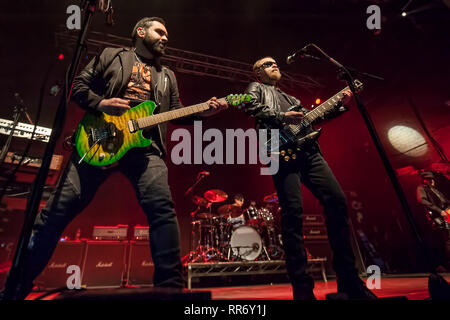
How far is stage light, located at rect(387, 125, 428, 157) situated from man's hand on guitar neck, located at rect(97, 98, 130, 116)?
781 centimetres

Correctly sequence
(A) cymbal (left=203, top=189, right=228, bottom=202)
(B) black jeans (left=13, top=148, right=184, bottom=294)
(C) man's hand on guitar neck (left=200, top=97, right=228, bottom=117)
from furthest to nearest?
(A) cymbal (left=203, top=189, right=228, bottom=202), (C) man's hand on guitar neck (left=200, top=97, right=228, bottom=117), (B) black jeans (left=13, top=148, right=184, bottom=294)

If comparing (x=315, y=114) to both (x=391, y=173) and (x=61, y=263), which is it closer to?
(x=391, y=173)

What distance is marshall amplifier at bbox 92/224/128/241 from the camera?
16.6 feet

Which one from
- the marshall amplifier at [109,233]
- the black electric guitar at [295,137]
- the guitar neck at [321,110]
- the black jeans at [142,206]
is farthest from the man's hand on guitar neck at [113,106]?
the marshall amplifier at [109,233]

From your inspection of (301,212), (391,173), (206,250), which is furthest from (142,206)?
(206,250)

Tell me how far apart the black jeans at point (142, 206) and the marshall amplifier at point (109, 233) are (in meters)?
3.88

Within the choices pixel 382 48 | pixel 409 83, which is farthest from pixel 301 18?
pixel 409 83

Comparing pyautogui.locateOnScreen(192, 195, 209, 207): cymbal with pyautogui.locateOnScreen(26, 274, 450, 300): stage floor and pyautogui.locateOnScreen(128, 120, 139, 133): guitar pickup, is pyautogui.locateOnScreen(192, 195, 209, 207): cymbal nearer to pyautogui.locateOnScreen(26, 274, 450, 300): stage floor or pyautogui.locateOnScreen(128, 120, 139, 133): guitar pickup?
pyautogui.locateOnScreen(26, 274, 450, 300): stage floor

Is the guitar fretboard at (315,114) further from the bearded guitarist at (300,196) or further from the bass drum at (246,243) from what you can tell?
the bass drum at (246,243)

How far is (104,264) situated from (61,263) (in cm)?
74

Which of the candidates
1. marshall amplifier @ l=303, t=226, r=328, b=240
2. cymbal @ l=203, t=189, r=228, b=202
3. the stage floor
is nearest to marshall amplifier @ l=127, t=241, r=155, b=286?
the stage floor

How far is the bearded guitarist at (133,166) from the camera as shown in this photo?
1.53 meters

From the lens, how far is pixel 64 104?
1360 mm

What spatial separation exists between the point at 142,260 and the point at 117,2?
5494 millimetres
